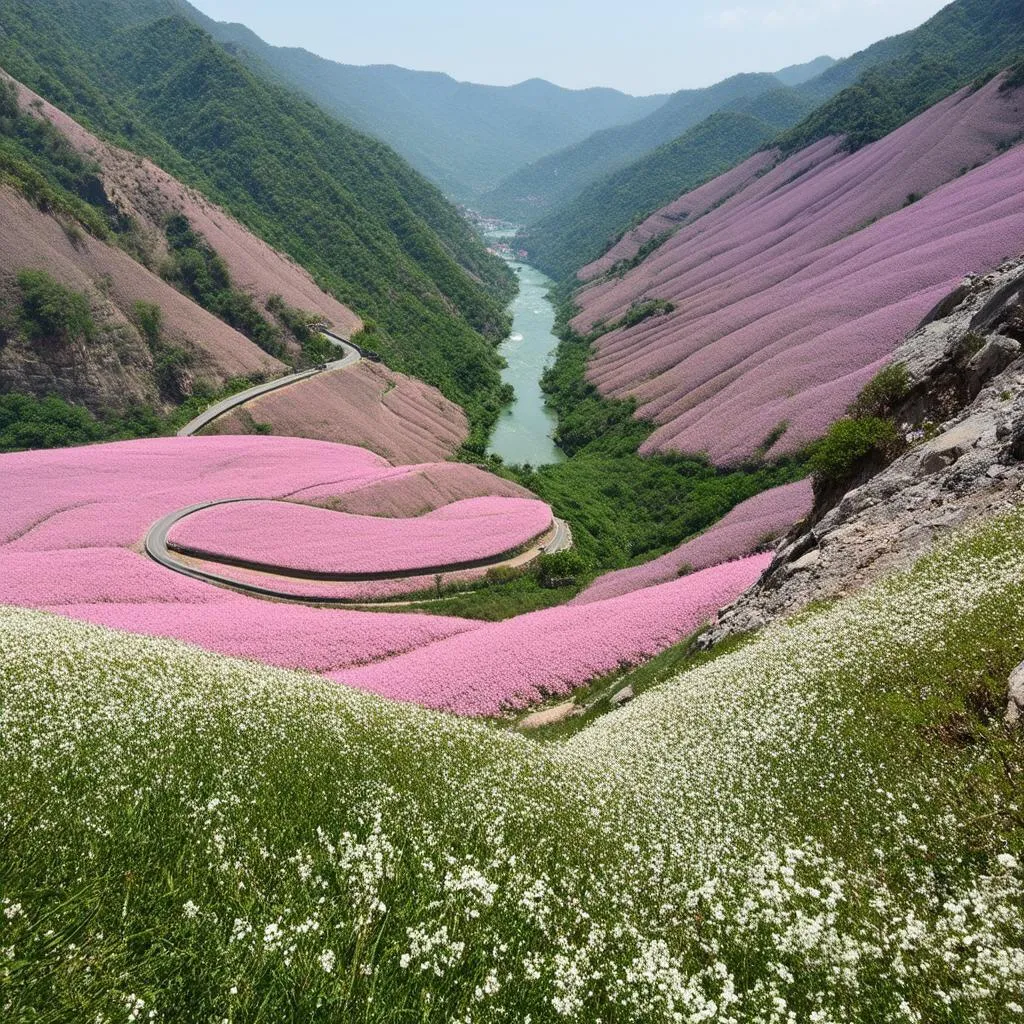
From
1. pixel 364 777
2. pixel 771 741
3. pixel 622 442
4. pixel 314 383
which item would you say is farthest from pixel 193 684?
pixel 314 383

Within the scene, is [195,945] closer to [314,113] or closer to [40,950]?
[40,950]

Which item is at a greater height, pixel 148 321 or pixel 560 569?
pixel 148 321

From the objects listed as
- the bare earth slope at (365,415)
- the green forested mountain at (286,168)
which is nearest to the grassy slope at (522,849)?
the bare earth slope at (365,415)

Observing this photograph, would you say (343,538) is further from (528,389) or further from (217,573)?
(528,389)

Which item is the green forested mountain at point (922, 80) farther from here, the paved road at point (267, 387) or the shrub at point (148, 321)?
the shrub at point (148, 321)

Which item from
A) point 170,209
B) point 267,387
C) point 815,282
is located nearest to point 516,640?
point 267,387

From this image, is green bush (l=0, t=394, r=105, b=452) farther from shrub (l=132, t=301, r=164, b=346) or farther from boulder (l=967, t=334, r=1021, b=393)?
boulder (l=967, t=334, r=1021, b=393)
